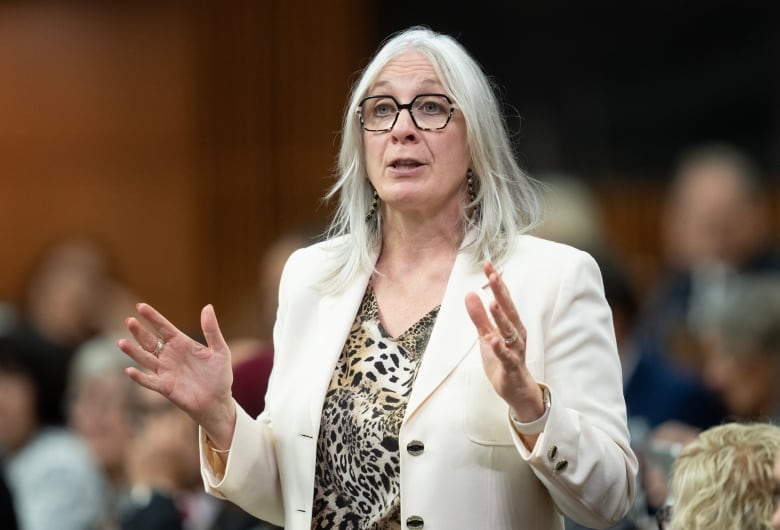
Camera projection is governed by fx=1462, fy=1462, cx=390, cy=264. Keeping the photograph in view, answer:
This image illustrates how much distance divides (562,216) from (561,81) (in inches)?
129

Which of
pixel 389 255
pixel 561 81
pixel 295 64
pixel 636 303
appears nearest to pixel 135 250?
pixel 295 64

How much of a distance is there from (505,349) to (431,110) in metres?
0.67

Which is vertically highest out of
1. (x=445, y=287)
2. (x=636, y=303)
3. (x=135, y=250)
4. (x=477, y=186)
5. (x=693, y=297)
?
(x=477, y=186)

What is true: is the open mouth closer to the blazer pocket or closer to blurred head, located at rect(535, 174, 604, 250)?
the blazer pocket

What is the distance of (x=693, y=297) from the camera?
22.3 ft

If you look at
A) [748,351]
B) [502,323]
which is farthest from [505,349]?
[748,351]

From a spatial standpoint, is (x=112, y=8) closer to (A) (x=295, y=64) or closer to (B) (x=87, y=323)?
(A) (x=295, y=64)

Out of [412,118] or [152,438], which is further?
[152,438]

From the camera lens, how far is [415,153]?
3.09 m

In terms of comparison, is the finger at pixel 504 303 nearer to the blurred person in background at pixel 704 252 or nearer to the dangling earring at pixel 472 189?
the dangling earring at pixel 472 189

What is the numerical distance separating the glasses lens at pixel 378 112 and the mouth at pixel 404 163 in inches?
3.1

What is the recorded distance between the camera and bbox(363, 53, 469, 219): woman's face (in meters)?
3.10

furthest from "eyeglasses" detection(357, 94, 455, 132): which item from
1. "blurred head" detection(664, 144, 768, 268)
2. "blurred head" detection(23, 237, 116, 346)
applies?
"blurred head" detection(23, 237, 116, 346)

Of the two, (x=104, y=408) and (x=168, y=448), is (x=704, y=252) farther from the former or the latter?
(x=168, y=448)
